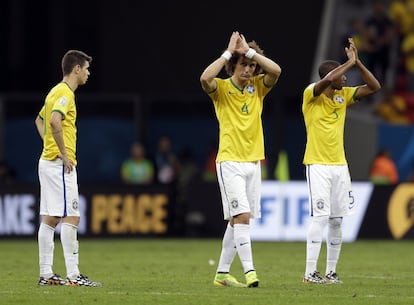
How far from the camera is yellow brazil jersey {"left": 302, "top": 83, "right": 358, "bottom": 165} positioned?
45.1 feet

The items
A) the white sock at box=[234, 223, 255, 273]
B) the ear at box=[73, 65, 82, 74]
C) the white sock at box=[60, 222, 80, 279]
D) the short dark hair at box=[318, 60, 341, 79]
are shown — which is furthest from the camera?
the short dark hair at box=[318, 60, 341, 79]

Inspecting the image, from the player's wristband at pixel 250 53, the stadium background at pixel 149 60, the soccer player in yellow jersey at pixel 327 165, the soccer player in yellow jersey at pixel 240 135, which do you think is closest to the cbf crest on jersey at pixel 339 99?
the soccer player in yellow jersey at pixel 327 165

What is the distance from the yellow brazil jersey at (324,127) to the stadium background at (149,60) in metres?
14.7

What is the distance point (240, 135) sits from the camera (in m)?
13.0

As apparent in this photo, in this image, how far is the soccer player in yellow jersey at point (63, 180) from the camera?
13070 mm

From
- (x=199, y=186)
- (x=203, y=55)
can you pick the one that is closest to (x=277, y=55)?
(x=203, y=55)

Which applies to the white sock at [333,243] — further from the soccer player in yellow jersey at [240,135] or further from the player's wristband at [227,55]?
the player's wristband at [227,55]

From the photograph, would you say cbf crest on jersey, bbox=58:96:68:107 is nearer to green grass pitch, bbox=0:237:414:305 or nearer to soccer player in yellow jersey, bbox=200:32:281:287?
soccer player in yellow jersey, bbox=200:32:281:287

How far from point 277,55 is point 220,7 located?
1.91 meters

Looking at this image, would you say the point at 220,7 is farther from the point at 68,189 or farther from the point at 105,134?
the point at 68,189

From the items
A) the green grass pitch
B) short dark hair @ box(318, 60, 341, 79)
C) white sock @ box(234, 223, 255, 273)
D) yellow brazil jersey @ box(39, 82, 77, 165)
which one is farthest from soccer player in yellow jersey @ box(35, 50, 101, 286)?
short dark hair @ box(318, 60, 341, 79)

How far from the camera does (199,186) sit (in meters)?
23.9

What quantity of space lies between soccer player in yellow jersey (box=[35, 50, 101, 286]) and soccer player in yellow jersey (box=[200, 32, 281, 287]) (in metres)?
1.38

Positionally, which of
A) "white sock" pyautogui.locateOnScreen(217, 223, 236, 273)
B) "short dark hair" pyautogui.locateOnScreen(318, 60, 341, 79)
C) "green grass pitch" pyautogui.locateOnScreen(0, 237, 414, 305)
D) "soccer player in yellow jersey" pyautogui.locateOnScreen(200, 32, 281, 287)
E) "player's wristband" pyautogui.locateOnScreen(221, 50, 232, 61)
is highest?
"player's wristband" pyautogui.locateOnScreen(221, 50, 232, 61)
